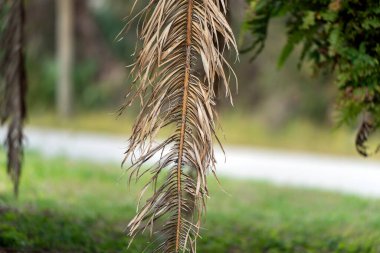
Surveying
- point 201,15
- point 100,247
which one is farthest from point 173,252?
point 100,247

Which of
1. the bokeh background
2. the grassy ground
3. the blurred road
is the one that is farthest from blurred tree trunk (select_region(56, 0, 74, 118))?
the blurred road

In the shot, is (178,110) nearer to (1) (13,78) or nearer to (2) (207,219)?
(1) (13,78)

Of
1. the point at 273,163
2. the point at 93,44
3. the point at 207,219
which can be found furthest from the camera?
the point at 93,44

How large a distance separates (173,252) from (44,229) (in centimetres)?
266

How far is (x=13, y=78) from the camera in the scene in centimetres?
730

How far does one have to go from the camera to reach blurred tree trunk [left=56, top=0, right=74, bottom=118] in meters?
19.8

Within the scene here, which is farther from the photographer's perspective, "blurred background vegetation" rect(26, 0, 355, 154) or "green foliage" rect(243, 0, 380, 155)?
"blurred background vegetation" rect(26, 0, 355, 154)

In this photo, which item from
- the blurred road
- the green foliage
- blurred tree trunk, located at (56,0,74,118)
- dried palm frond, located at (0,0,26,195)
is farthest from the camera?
blurred tree trunk, located at (56,0,74,118)

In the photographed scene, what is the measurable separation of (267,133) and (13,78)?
38.3 feet

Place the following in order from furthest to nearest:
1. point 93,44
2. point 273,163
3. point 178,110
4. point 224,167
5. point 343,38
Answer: point 93,44
point 273,163
point 224,167
point 343,38
point 178,110

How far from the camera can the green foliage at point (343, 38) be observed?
200 inches

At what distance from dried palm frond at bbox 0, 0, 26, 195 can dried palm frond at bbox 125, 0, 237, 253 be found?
11.6 ft

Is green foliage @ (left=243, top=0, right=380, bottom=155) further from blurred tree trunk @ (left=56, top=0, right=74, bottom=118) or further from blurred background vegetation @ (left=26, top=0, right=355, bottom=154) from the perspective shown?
blurred tree trunk @ (left=56, top=0, right=74, bottom=118)

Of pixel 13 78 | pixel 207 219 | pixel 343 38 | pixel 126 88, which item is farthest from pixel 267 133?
pixel 343 38
